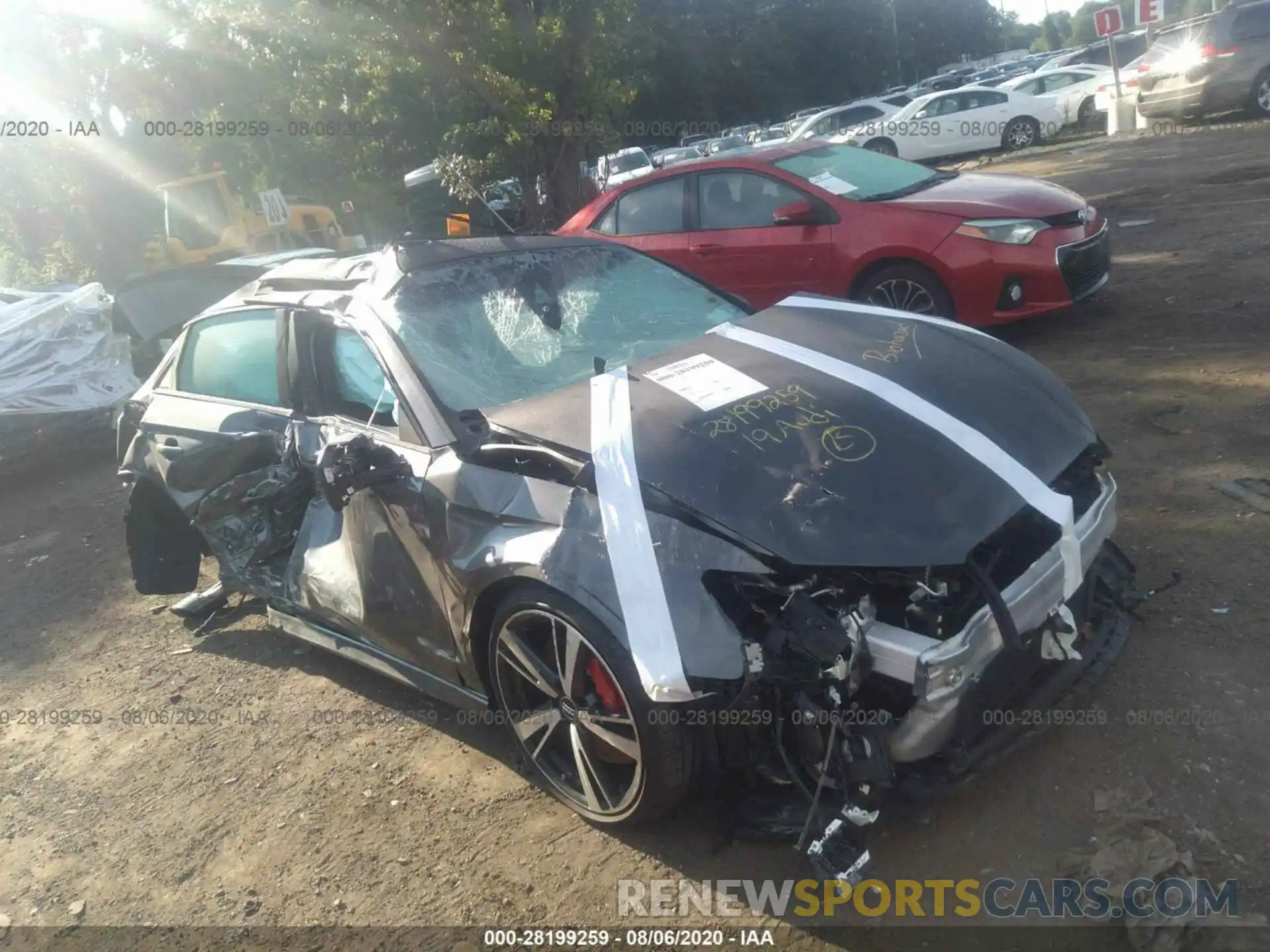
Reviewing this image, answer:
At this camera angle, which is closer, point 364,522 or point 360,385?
point 364,522

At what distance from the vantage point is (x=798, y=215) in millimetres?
6770

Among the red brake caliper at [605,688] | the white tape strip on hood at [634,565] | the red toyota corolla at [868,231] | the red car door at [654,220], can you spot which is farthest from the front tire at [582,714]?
the red car door at [654,220]

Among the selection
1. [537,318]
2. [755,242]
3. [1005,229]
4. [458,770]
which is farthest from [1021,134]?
[458,770]

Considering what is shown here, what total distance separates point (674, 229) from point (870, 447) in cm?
509

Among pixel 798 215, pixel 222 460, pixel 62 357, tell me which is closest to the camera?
pixel 222 460

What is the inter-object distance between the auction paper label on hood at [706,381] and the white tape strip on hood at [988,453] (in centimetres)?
27

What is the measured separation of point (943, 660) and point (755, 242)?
516cm

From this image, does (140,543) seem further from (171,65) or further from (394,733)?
(171,65)

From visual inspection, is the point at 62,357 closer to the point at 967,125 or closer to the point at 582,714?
the point at 582,714

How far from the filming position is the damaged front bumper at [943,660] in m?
2.50

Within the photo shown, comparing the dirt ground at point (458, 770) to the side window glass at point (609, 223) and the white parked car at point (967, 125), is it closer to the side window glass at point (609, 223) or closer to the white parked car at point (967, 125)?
the side window glass at point (609, 223)

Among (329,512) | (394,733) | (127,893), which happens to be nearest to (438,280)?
(329,512)

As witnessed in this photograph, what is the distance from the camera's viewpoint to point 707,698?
8.43 ft

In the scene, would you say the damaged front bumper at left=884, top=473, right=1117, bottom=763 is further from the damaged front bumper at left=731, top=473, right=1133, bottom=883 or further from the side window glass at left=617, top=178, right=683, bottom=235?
the side window glass at left=617, top=178, right=683, bottom=235
